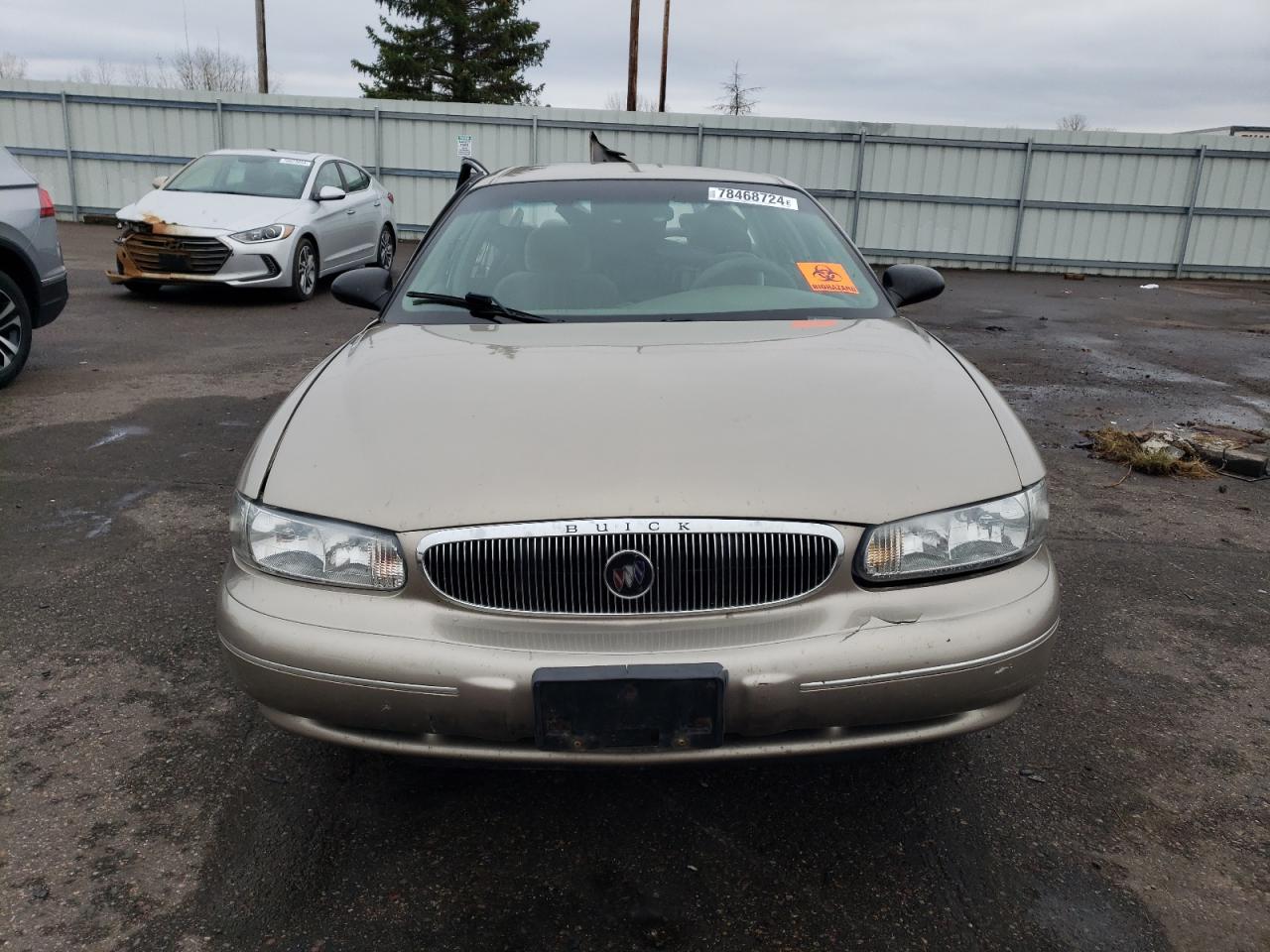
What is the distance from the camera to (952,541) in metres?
2.07

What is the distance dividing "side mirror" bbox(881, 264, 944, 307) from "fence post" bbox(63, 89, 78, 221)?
19346mm

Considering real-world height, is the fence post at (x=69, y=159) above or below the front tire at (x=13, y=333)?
above

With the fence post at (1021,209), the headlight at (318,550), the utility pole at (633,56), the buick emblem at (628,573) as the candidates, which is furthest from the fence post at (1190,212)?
the headlight at (318,550)

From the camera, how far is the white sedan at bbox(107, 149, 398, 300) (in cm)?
979

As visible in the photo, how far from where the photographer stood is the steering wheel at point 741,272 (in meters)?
3.29

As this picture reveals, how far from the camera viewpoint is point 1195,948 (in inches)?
77.5

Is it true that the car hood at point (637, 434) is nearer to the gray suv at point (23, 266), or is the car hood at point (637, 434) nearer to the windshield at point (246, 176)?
the gray suv at point (23, 266)

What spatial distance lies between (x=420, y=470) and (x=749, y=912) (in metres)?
1.13

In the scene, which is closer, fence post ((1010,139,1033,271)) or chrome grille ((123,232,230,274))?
chrome grille ((123,232,230,274))

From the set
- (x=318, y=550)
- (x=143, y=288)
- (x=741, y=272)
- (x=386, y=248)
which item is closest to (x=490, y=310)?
(x=741, y=272)

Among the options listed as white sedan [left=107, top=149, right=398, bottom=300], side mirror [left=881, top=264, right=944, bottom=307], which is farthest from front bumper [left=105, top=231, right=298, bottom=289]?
side mirror [left=881, top=264, right=944, bottom=307]

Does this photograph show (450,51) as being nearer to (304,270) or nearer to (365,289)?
(304,270)

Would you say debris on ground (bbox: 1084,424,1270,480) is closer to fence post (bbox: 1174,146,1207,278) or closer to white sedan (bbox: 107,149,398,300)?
white sedan (bbox: 107,149,398,300)

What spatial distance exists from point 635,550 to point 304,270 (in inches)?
389
